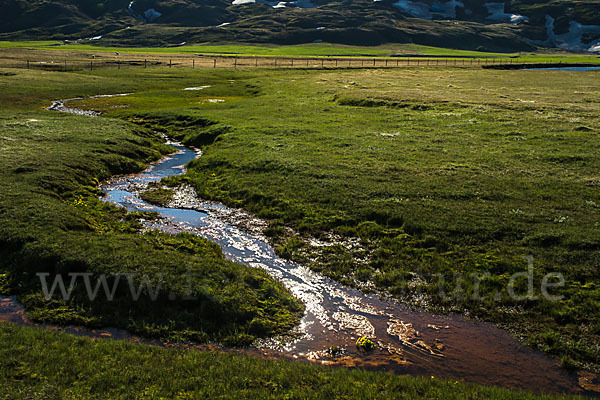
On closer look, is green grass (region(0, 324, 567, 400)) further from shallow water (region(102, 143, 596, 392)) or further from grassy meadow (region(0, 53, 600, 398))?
shallow water (region(102, 143, 596, 392))

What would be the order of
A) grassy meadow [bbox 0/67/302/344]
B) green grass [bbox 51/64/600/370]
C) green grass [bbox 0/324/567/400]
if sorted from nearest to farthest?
1. green grass [bbox 0/324/567/400]
2. grassy meadow [bbox 0/67/302/344]
3. green grass [bbox 51/64/600/370]

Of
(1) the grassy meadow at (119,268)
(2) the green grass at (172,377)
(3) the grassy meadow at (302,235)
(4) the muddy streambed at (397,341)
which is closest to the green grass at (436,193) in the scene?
(3) the grassy meadow at (302,235)

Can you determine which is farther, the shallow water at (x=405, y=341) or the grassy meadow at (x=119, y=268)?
the grassy meadow at (x=119, y=268)

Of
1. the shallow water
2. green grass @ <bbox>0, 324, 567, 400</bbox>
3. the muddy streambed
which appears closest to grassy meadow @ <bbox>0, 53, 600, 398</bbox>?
green grass @ <bbox>0, 324, 567, 400</bbox>

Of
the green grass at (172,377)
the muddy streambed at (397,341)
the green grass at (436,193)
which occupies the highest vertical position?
the green grass at (436,193)

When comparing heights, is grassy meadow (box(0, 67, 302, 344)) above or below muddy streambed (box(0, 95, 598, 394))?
above

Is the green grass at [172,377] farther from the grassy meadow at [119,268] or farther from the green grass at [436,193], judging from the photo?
the green grass at [436,193]
